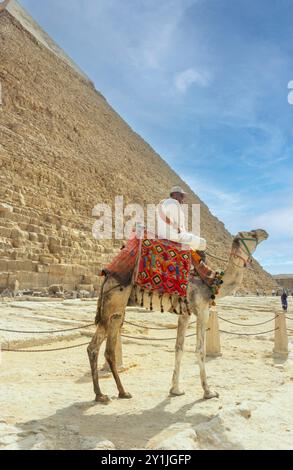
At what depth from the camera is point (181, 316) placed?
119 inches

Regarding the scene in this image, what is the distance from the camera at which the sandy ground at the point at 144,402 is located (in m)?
1.82

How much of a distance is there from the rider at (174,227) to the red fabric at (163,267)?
0.21ft

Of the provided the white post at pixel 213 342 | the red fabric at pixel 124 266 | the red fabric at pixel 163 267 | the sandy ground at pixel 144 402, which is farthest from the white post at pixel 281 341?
the red fabric at pixel 124 266

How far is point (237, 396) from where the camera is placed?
9.22 ft

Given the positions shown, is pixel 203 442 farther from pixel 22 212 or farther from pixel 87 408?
pixel 22 212

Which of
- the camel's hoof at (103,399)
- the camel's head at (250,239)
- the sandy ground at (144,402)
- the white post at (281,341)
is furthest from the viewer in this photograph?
the white post at (281,341)

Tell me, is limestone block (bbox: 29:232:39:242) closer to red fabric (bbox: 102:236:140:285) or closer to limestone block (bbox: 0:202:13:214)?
limestone block (bbox: 0:202:13:214)

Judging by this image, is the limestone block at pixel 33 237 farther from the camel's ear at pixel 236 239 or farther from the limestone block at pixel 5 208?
the camel's ear at pixel 236 239

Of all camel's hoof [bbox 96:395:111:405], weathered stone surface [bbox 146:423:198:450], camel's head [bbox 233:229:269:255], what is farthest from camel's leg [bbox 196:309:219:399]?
weathered stone surface [bbox 146:423:198:450]

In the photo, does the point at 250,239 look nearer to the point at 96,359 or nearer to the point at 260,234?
the point at 260,234

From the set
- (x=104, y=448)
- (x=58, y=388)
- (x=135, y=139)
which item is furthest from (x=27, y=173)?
(x=135, y=139)

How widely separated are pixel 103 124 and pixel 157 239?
37.5m

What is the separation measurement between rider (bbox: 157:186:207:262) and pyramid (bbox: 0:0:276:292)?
33.3ft

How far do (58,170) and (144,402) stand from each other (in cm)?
2225
